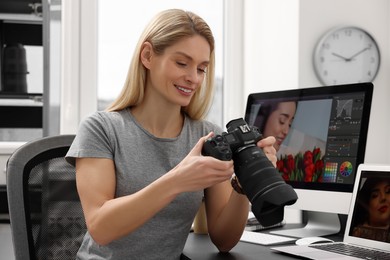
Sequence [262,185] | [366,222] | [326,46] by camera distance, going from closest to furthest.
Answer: [262,185] → [366,222] → [326,46]

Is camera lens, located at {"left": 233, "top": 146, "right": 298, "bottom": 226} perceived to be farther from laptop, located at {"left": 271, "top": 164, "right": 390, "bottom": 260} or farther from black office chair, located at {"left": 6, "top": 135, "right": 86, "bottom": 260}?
black office chair, located at {"left": 6, "top": 135, "right": 86, "bottom": 260}

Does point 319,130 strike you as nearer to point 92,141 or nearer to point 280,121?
point 280,121

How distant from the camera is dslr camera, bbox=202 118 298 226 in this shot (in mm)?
909

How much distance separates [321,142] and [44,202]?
0.79 meters

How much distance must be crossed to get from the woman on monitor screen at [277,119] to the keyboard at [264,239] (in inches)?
11.6

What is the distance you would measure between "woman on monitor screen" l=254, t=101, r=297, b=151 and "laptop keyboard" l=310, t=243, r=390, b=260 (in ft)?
1.41

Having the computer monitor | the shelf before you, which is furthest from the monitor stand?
the shelf

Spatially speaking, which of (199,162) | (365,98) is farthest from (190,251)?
(365,98)

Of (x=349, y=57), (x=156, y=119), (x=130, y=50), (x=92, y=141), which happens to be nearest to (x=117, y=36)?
(x=130, y=50)

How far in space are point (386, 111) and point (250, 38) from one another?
786 millimetres

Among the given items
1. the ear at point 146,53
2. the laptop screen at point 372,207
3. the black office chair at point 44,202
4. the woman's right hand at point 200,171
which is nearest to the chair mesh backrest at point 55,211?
the black office chair at point 44,202

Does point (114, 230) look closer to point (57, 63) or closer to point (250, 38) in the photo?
point (57, 63)

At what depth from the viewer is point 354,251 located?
116cm

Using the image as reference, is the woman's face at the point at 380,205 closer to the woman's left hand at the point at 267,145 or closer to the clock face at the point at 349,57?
the woman's left hand at the point at 267,145
